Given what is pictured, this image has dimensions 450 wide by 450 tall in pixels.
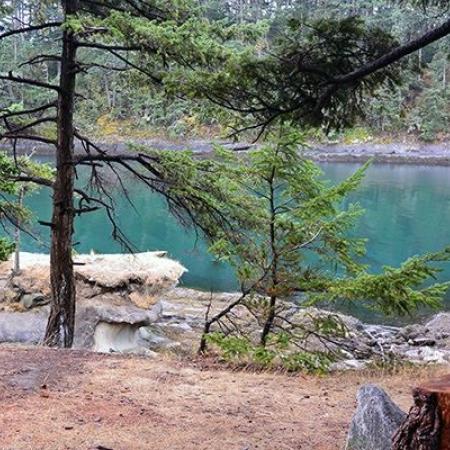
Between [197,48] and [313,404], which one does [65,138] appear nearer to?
[197,48]

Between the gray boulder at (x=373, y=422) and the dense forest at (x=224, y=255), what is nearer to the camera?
the gray boulder at (x=373, y=422)

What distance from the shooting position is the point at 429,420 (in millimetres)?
1854

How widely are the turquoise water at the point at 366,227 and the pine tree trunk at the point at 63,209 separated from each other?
728 cm

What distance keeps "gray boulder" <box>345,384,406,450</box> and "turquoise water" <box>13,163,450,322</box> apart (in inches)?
444

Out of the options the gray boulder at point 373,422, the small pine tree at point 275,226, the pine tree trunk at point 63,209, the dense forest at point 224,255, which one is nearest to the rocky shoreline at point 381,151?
the dense forest at point 224,255

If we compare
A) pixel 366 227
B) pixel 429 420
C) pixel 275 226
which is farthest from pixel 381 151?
pixel 429 420

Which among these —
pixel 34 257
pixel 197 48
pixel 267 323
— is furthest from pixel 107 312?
pixel 197 48

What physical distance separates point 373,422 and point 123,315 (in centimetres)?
713

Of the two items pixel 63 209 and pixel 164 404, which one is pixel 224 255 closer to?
pixel 63 209

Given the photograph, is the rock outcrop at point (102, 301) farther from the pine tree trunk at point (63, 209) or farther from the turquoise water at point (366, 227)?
the turquoise water at point (366, 227)

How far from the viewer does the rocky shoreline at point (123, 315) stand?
9.31 metres

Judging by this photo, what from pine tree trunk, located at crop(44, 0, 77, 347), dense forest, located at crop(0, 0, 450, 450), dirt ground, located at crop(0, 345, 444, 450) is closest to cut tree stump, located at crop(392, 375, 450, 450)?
dense forest, located at crop(0, 0, 450, 450)

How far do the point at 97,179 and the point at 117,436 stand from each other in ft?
12.9

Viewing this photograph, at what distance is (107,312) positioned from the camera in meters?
9.45
